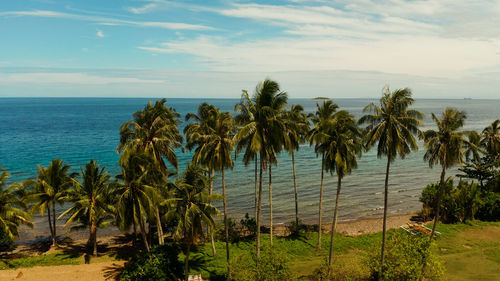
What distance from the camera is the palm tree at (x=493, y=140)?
143 feet

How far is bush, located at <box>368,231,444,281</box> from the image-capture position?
21.6m

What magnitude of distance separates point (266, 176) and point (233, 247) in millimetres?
34180

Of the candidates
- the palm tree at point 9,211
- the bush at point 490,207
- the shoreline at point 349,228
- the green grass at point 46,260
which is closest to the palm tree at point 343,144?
the shoreline at point 349,228

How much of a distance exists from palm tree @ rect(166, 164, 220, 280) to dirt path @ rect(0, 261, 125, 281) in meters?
10.1

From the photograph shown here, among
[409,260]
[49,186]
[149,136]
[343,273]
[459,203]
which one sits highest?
[149,136]

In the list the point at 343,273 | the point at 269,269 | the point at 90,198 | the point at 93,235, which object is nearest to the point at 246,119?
the point at 269,269

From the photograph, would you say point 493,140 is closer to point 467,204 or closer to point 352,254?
point 467,204

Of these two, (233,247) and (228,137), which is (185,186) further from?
(233,247)

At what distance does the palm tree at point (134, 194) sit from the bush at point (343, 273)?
1441 cm

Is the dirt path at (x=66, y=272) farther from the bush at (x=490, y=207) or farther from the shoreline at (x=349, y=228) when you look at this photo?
the bush at (x=490, y=207)

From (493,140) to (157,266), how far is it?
47474 millimetres

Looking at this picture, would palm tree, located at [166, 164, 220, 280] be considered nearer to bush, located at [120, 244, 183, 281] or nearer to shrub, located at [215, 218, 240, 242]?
bush, located at [120, 244, 183, 281]

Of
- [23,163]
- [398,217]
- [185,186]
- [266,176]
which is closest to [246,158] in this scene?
[185,186]

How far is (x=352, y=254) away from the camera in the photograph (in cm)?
3325
